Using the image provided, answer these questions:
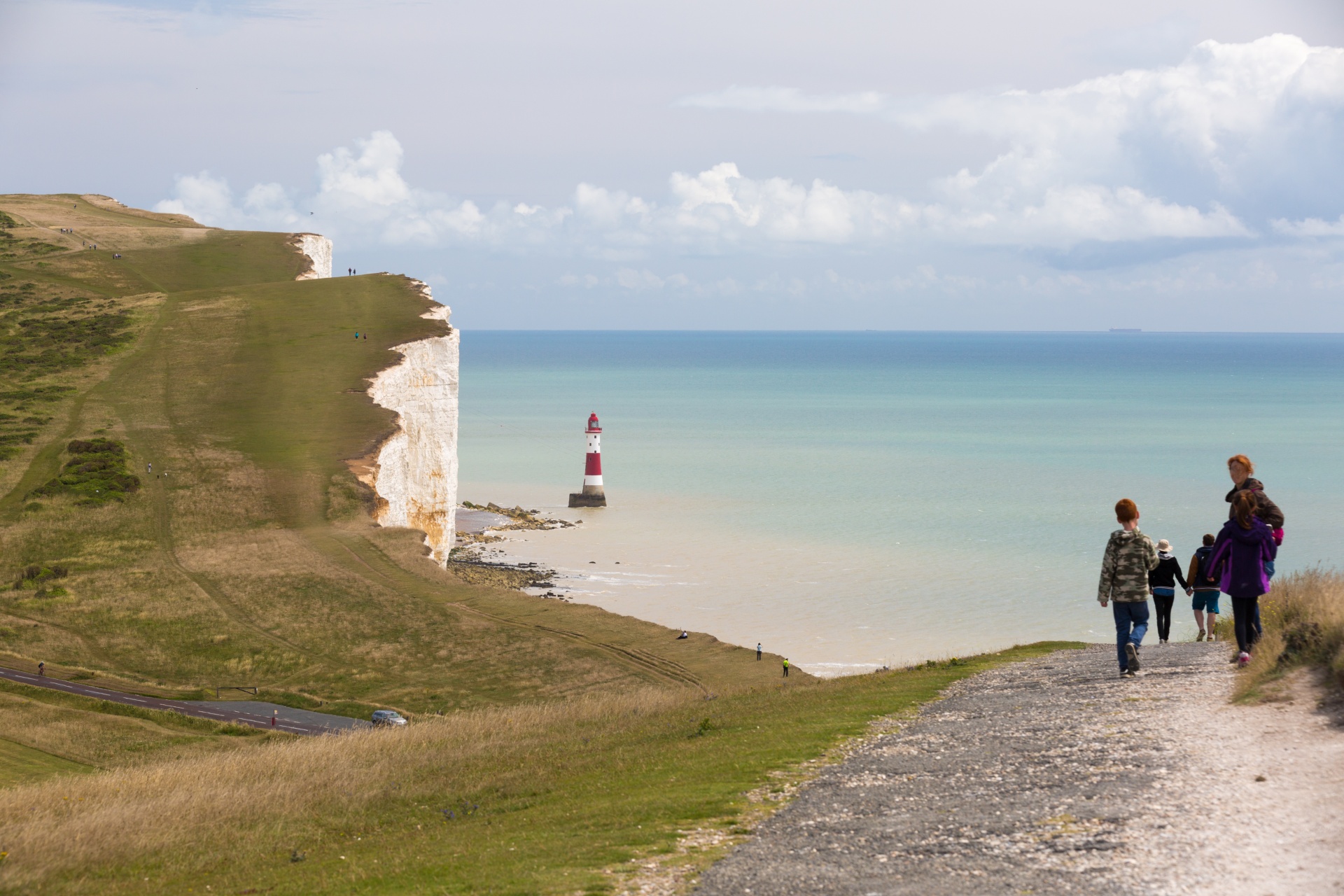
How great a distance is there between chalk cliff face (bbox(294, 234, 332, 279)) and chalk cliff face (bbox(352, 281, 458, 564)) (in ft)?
156

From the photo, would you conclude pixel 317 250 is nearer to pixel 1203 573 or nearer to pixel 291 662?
pixel 291 662

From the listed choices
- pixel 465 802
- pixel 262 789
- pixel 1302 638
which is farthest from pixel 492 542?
pixel 1302 638

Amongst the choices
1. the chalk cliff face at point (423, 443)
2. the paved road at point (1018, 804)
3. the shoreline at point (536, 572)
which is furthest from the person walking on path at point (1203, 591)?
the chalk cliff face at point (423, 443)

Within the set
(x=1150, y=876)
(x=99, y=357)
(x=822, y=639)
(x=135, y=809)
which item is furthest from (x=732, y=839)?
(x=99, y=357)

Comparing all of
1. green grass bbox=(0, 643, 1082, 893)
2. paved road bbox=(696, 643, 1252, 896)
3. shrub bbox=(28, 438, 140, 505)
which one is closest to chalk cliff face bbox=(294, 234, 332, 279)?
shrub bbox=(28, 438, 140, 505)

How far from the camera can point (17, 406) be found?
56.8 meters

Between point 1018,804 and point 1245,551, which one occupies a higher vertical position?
point 1245,551

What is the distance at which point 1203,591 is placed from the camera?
1978 centimetres

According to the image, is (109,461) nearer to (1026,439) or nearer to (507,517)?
(507,517)

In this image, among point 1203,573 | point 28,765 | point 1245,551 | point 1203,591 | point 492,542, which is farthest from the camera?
point 492,542

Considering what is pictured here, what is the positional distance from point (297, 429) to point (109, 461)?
835 centimetres

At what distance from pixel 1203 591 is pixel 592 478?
6199 centimetres

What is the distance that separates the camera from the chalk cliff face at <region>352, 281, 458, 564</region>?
173 feet

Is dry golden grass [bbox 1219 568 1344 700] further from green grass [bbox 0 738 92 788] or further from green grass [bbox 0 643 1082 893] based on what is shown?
green grass [bbox 0 738 92 788]
